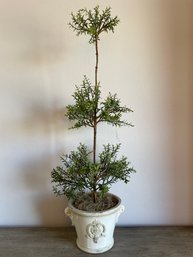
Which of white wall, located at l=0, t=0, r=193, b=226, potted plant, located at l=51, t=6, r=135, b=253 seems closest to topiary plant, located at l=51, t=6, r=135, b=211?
potted plant, located at l=51, t=6, r=135, b=253

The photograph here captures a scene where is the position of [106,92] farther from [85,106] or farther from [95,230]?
[95,230]

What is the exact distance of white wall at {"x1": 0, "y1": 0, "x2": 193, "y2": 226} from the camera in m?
1.38

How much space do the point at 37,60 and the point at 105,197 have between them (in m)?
0.66

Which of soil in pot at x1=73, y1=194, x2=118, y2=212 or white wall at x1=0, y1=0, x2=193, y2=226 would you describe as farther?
white wall at x1=0, y1=0, x2=193, y2=226

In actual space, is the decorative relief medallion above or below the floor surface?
above

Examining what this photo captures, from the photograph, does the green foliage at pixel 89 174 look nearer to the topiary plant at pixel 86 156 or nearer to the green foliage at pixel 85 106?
the topiary plant at pixel 86 156

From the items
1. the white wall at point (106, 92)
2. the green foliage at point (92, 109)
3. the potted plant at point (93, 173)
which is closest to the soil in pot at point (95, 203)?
the potted plant at point (93, 173)

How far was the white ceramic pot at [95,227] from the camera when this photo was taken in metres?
1.24

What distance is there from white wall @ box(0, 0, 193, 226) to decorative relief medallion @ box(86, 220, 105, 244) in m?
0.27

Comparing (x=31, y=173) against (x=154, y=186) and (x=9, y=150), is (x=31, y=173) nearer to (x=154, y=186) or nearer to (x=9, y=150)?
(x=9, y=150)

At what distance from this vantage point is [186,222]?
4.95 feet

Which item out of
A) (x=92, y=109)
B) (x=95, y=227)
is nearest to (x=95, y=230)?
(x=95, y=227)

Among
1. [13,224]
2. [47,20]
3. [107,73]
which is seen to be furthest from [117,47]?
[13,224]

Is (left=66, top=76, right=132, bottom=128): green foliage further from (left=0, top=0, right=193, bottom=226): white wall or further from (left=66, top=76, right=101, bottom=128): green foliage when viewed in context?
(left=0, top=0, right=193, bottom=226): white wall
